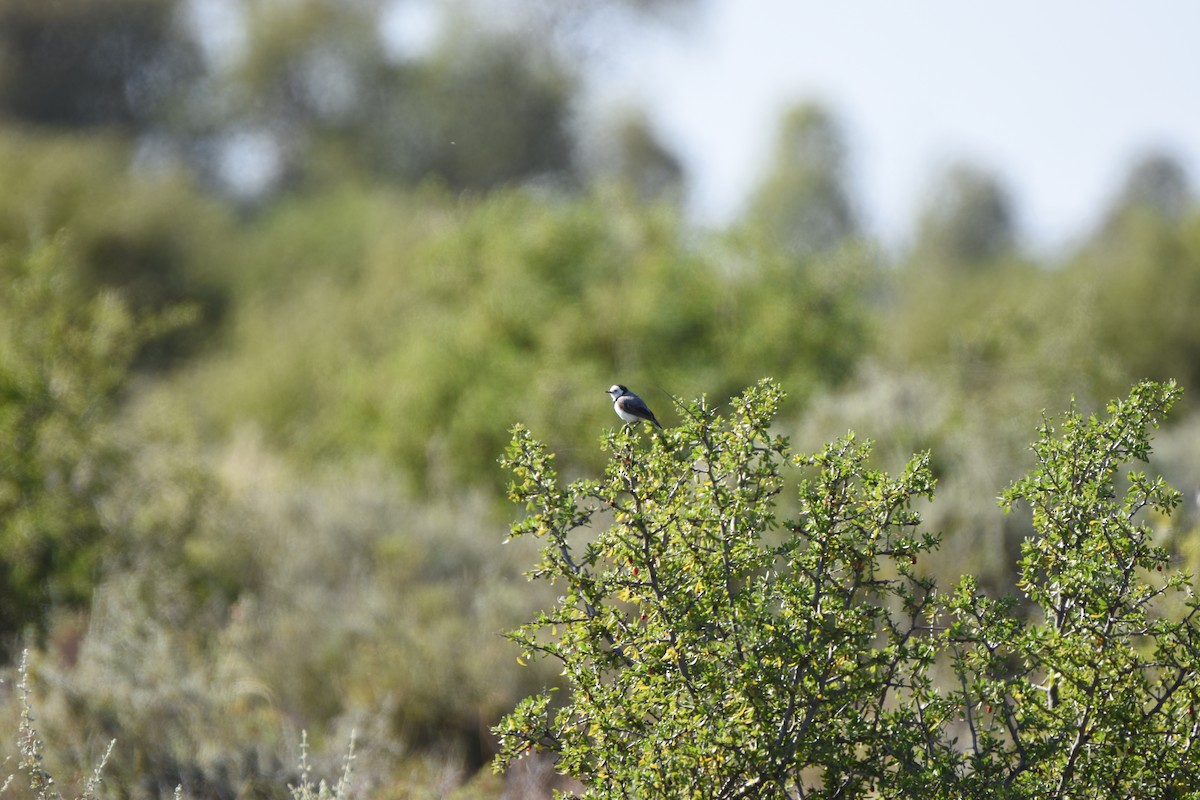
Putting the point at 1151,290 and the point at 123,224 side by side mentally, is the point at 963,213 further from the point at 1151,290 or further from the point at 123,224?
the point at 123,224

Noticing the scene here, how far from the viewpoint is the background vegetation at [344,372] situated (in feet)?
24.9

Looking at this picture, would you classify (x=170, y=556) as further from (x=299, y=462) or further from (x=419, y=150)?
(x=419, y=150)

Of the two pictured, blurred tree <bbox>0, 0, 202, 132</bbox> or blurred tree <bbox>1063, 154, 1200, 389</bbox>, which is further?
blurred tree <bbox>0, 0, 202, 132</bbox>

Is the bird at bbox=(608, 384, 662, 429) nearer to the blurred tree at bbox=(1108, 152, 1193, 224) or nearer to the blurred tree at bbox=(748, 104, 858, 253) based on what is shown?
the blurred tree at bbox=(748, 104, 858, 253)

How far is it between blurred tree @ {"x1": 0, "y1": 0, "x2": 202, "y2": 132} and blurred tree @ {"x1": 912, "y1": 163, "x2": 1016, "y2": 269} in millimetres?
21823

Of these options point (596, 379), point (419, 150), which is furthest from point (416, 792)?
point (419, 150)

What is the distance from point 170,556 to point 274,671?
5.68 ft

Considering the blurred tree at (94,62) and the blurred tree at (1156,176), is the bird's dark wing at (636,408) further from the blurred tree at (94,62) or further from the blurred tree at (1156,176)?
the blurred tree at (1156,176)

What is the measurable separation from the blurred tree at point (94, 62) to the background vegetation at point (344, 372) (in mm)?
63

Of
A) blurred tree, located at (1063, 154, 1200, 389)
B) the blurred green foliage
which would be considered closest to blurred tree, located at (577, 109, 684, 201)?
blurred tree, located at (1063, 154, 1200, 389)

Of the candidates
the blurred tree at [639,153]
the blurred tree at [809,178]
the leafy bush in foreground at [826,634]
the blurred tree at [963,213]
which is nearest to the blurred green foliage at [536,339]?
the leafy bush in foreground at [826,634]

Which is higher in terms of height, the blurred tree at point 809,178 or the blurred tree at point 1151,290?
the blurred tree at point 809,178

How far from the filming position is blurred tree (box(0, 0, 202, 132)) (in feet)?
95.7

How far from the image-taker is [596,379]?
44.1 ft
